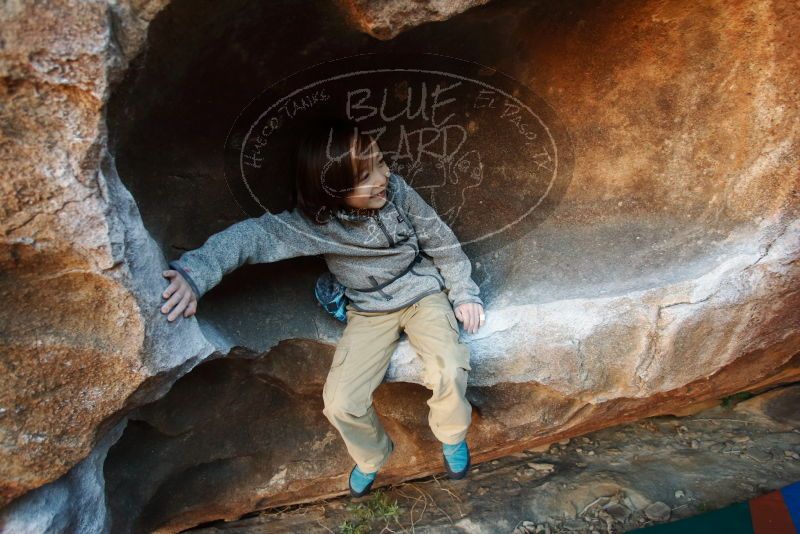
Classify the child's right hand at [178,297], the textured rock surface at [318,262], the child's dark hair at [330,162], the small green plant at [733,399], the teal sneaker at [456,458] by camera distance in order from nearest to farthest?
the textured rock surface at [318,262] → the child's right hand at [178,297] → the child's dark hair at [330,162] → the teal sneaker at [456,458] → the small green plant at [733,399]

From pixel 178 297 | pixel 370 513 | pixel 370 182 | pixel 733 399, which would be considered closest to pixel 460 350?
pixel 370 182

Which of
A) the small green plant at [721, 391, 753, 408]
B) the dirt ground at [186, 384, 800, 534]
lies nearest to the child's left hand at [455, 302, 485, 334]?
the dirt ground at [186, 384, 800, 534]

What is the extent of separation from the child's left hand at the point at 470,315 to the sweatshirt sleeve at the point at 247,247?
0.31 m

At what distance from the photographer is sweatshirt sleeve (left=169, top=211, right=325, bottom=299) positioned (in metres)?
1.01

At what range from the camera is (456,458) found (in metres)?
1.19

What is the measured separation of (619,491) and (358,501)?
0.71 meters

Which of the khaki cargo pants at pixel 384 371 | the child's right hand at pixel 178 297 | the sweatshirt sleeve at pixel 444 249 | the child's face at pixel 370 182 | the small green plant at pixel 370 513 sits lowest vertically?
the small green plant at pixel 370 513

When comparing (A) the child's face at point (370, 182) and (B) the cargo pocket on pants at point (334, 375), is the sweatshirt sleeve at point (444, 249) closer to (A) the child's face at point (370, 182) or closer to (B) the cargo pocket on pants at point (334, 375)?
(A) the child's face at point (370, 182)

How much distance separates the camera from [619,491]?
5.27 ft

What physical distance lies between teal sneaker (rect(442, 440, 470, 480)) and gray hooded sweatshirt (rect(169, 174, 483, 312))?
0.29 m

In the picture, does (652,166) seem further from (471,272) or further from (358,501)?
(358,501)

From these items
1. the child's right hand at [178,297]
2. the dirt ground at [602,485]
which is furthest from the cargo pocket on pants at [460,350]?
the dirt ground at [602,485]

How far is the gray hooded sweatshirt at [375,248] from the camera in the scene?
112cm

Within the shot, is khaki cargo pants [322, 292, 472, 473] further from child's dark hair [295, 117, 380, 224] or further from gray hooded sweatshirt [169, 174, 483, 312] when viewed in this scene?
child's dark hair [295, 117, 380, 224]
